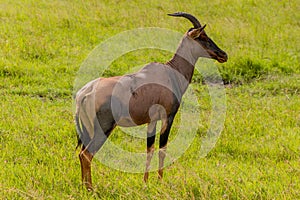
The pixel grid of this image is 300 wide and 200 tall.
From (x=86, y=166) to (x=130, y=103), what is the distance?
0.80 meters

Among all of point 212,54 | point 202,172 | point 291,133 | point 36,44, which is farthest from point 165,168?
point 36,44

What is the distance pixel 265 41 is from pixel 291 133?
6.08 m

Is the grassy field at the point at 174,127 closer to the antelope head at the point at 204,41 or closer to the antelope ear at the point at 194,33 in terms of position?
the antelope head at the point at 204,41

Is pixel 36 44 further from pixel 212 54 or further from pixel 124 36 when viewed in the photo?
pixel 212 54

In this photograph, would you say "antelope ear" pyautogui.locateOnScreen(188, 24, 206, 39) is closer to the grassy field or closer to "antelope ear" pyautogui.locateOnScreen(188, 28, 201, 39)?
"antelope ear" pyautogui.locateOnScreen(188, 28, 201, 39)

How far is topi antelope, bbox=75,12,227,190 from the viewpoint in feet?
18.7

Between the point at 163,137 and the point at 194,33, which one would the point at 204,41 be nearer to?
the point at 194,33

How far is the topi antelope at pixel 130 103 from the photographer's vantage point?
18.7ft

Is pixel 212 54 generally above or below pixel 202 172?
above

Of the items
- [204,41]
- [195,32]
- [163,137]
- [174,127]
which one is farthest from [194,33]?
[174,127]

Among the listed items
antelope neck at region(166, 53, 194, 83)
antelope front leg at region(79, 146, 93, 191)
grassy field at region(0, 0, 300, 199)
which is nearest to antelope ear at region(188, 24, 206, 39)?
antelope neck at region(166, 53, 194, 83)

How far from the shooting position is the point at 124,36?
13383 millimetres

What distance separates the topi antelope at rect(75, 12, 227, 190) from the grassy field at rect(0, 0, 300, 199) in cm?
46

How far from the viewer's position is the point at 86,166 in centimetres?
575
